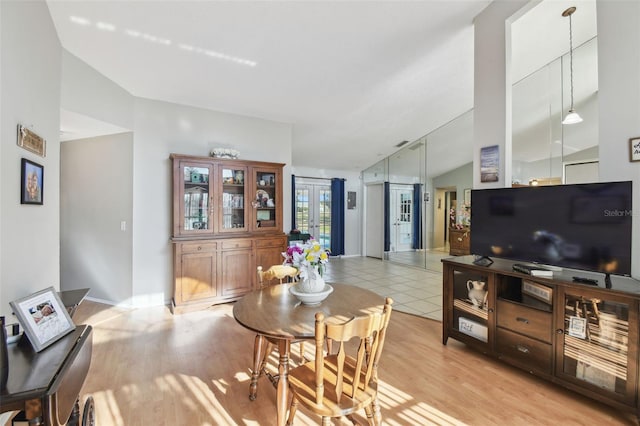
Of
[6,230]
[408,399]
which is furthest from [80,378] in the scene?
[408,399]

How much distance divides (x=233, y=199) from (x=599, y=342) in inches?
153

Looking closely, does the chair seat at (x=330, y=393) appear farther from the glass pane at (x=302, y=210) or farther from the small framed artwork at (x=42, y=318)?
the glass pane at (x=302, y=210)

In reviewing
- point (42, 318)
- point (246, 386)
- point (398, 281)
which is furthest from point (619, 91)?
point (398, 281)

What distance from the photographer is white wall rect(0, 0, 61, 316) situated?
1510 millimetres

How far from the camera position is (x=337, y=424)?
1730 mm

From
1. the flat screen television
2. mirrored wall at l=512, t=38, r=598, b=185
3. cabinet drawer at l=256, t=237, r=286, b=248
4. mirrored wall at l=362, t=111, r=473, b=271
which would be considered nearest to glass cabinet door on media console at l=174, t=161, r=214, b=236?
cabinet drawer at l=256, t=237, r=286, b=248

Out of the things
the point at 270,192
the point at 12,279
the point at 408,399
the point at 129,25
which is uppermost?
the point at 129,25

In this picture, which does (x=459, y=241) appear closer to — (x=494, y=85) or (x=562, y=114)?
(x=562, y=114)

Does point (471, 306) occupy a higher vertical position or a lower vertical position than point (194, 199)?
lower

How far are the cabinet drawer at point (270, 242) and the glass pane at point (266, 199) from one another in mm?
246

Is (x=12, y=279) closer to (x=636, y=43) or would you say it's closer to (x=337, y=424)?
(x=337, y=424)

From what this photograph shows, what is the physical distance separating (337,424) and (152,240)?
3232mm

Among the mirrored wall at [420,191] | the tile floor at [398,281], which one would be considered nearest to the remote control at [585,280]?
the tile floor at [398,281]

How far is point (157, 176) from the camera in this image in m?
3.76
